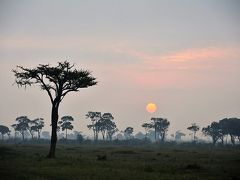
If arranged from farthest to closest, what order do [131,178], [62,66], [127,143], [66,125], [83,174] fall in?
[66,125] → [127,143] → [62,66] → [83,174] → [131,178]

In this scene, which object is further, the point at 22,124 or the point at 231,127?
the point at 22,124

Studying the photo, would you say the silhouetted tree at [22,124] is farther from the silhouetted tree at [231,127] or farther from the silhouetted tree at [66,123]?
the silhouetted tree at [231,127]

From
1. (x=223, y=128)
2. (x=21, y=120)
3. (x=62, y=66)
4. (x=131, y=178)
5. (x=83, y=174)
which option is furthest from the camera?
(x=21, y=120)

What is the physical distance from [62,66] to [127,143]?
93.4 meters

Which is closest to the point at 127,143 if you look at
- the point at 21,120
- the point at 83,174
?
the point at 21,120

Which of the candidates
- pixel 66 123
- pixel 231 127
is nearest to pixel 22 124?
pixel 66 123

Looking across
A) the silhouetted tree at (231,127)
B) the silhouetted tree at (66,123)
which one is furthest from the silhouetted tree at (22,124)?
the silhouetted tree at (231,127)

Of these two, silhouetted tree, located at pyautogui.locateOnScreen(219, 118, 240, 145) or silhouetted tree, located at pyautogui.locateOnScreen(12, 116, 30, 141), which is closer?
silhouetted tree, located at pyautogui.locateOnScreen(219, 118, 240, 145)

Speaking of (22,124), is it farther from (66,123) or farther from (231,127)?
(231,127)

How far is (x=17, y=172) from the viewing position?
77.6ft

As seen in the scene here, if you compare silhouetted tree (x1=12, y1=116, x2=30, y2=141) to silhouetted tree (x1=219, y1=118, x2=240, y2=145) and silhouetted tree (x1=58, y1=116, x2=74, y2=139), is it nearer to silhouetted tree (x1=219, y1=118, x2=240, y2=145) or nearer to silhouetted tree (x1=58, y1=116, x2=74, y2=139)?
silhouetted tree (x1=58, y1=116, x2=74, y2=139)

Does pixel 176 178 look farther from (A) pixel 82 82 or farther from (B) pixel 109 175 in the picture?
(A) pixel 82 82

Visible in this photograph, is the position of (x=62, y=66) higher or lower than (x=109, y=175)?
higher

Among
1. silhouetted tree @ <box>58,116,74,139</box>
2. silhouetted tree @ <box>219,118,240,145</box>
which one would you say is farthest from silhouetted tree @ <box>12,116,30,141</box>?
silhouetted tree @ <box>219,118,240,145</box>
